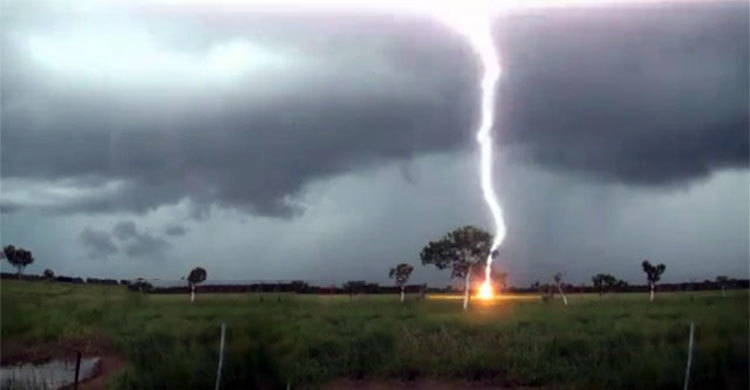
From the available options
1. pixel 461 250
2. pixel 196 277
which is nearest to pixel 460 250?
pixel 461 250

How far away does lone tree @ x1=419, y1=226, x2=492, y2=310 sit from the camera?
56.7ft

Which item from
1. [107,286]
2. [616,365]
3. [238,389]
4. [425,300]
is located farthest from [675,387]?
[107,286]

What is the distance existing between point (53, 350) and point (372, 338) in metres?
5.23

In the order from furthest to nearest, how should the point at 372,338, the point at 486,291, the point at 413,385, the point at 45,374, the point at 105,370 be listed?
the point at 486,291
the point at 372,338
the point at 413,385
the point at 105,370
the point at 45,374

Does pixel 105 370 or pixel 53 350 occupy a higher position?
pixel 53 350

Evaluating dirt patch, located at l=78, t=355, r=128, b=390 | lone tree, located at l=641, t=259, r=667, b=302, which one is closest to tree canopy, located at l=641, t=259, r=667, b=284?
lone tree, located at l=641, t=259, r=667, b=302

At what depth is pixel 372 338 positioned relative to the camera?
53.8ft

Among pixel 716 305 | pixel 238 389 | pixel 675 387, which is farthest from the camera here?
pixel 716 305

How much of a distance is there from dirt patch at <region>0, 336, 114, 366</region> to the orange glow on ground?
6780 millimetres

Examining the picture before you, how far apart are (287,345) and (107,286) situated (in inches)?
136

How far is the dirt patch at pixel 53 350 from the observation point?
1453 cm

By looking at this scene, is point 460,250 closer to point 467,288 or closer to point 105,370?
point 467,288

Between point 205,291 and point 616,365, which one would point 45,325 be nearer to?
point 205,291

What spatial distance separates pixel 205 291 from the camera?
15164 millimetres
